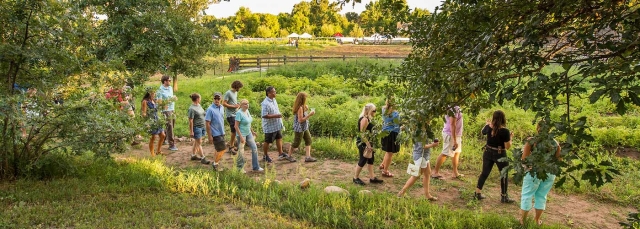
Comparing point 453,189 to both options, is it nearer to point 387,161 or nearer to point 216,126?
point 387,161

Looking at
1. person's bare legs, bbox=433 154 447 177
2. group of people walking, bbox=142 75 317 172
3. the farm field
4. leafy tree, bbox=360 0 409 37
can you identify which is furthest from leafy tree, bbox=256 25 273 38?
leafy tree, bbox=360 0 409 37

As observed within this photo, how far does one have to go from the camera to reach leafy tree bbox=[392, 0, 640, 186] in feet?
8.16

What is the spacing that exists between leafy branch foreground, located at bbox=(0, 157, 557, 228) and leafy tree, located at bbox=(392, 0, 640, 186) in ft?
8.09

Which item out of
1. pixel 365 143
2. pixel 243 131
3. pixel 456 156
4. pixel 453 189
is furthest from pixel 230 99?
pixel 453 189

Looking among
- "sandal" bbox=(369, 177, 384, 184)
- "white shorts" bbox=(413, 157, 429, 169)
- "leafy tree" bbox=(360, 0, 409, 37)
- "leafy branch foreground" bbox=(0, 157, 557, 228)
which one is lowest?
"sandal" bbox=(369, 177, 384, 184)

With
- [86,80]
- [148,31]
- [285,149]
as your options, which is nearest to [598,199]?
[285,149]

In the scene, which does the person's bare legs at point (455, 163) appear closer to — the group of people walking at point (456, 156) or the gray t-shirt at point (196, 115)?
the group of people walking at point (456, 156)

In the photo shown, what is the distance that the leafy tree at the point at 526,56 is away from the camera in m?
2.49

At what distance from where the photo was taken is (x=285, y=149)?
9.99 meters

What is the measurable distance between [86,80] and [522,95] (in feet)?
21.4

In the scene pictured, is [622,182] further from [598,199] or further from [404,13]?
[404,13]

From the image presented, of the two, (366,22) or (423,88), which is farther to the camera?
(366,22)

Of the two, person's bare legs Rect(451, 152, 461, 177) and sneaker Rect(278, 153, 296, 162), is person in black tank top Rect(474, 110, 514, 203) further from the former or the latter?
sneaker Rect(278, 153, 296, 162)

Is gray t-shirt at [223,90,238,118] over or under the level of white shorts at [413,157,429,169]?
over
